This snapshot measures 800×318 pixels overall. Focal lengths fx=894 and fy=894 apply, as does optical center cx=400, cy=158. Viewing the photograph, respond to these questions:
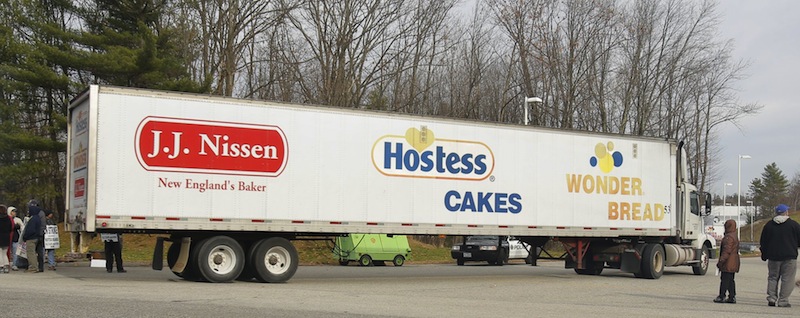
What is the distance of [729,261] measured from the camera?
51.8ft


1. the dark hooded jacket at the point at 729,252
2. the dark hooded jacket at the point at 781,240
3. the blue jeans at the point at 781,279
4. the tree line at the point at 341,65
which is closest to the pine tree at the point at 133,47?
the tree line at the point at 341,65

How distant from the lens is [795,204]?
491 ft

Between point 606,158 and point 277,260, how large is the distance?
30.8 ft

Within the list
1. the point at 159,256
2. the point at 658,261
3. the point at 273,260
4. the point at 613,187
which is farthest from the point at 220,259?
the point at 658,261

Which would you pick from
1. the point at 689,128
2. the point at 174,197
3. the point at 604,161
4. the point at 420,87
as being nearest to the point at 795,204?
the point at 689,128

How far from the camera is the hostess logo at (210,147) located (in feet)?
56.5

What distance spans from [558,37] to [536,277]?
23.3m

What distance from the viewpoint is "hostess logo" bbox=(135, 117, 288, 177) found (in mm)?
17219

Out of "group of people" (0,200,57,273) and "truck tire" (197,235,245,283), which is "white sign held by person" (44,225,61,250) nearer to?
"group of people" (0,200,57,273)

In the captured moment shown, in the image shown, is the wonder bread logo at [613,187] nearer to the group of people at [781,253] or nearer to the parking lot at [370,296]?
the parking lot at [370,296]

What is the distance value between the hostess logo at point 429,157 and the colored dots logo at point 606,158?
3.46 meters

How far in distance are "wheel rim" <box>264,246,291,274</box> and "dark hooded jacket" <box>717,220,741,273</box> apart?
→ 848cm

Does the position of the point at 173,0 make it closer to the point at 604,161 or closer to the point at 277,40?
the point at 277,40

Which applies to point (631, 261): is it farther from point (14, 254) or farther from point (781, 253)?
point (14, 254)
